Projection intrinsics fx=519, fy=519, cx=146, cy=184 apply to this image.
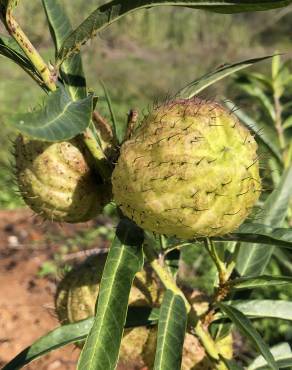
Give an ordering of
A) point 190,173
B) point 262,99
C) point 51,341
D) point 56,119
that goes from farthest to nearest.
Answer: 1. point 262,99
2. point 51,341
3. point 190,173
4. point 56,119

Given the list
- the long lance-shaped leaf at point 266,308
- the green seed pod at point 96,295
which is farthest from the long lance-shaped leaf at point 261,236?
the green seed pod at point 96,295

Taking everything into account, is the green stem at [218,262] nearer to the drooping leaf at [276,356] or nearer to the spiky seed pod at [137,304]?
the spiky seed pod at [137,304]

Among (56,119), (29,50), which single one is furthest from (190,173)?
(29,50)

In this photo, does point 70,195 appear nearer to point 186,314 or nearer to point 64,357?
point 186,314

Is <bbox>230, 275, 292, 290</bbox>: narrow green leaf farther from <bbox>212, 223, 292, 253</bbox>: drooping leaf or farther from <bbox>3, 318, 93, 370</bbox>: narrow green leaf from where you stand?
<bbox>3, 318, 93, 370</bbox>: narrow green leaf

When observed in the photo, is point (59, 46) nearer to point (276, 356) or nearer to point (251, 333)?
point (251, 333)

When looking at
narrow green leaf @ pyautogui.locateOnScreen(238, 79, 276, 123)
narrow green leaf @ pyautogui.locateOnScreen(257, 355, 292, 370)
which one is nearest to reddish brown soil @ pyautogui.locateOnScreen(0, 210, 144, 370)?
narrow green leaf @ pyautogui.locateOnScreen(238, 79, 276, 123)
